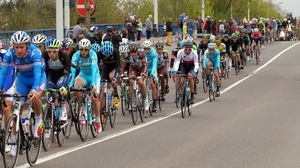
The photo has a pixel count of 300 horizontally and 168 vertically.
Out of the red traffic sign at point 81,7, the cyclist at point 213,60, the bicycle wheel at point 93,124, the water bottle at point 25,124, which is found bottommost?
the bicycle wheel at point 93,124

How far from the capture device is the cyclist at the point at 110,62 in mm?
15579

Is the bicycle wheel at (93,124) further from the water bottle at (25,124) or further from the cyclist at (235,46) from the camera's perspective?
the cyclist at (235,46)

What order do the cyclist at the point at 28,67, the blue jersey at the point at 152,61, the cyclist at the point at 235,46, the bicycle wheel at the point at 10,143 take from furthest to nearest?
the cyclist at the point at 235,46 → the blue jersey at the point at 152,61 → the cyclist at the point at 28,67 → the bicycle wheel at the point at 10,143

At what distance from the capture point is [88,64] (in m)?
14.1

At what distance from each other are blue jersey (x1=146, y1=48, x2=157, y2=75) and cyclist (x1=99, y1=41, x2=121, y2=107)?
1.81 meters

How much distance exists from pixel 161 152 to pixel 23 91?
245 cm

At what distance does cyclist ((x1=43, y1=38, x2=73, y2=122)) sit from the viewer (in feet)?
41.2

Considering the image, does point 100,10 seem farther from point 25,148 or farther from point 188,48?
point 25,148

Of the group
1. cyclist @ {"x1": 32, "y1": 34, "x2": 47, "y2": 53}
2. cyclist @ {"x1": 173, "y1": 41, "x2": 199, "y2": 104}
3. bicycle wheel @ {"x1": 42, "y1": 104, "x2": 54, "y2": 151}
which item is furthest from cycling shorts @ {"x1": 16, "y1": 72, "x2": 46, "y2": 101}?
cyclist @ {"x1": 173, "y1": 41, "x2": 199, "y2": 104}

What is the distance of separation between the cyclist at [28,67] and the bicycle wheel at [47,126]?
0.67m

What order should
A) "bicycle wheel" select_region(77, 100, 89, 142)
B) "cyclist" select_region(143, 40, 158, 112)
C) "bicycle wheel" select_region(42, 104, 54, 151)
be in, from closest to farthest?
"bicycle wheel" select_region(42, 104, 54, 151) → "bicycle wheel" select_region(77, 100, 89, 142) → "cyclist" select_region(143, 40, 158, 112)

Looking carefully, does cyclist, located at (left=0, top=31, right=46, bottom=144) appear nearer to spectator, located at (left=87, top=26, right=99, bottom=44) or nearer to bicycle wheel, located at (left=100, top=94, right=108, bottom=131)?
bicycle wheel, located at (left=100, top=94, right=108, bottom=131)

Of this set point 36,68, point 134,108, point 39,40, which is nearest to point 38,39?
point 39,40

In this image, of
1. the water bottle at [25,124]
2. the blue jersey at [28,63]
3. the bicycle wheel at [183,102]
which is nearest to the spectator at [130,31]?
the bicycle wheel at [183,102]
